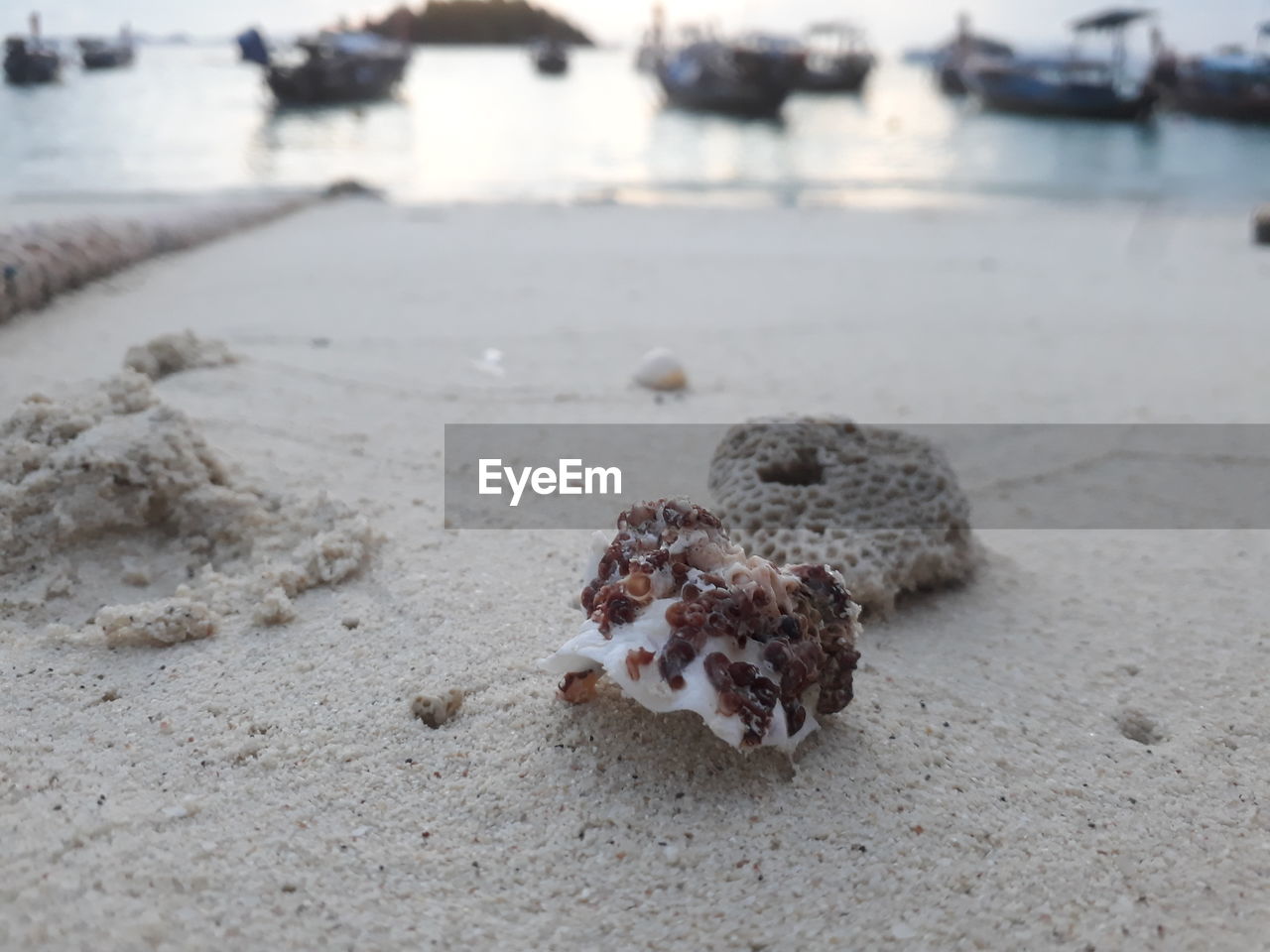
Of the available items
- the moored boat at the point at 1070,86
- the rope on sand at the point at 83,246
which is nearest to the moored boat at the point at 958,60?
the moored boat at the point at 1070,86

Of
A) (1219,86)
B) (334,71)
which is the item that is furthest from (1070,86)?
(334,71)

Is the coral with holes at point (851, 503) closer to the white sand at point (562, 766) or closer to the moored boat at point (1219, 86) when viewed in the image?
the white sand at point (562, 766)

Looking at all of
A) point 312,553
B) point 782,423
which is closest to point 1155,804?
point 782,423

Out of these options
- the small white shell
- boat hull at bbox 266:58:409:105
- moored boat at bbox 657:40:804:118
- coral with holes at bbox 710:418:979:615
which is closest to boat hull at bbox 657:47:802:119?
moored boat at bbox 657:40:804:118

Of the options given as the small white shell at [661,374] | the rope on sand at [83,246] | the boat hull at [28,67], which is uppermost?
the boat hull at [28,67]

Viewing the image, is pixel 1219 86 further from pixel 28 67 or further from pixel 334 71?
pixel 28 67

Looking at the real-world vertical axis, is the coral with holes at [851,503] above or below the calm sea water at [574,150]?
below

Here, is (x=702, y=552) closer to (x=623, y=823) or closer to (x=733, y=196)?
(x=623, y=823)
